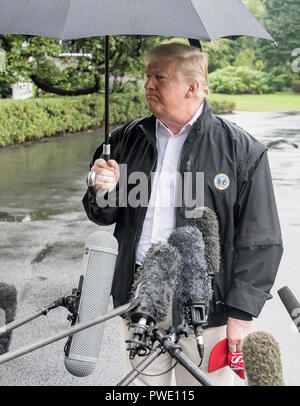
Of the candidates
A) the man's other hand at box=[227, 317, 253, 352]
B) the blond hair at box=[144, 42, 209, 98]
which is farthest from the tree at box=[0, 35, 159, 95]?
the man's other hand at box=[227, 317, 253, 352]

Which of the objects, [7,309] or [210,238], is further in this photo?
[7,309]

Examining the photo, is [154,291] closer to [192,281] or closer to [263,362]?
[192,281]

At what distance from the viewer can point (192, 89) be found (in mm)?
2830

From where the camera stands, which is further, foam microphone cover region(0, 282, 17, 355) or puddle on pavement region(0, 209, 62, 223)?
puddle on pavement region(0, 209, 62, 223)

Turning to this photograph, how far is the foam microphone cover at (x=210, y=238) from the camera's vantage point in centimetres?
207

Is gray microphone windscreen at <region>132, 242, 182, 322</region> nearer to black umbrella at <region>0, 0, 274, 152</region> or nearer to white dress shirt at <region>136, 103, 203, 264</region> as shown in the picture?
white dress shirt at <region>136, 103, 203, 264</region>

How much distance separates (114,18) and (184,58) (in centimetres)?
33

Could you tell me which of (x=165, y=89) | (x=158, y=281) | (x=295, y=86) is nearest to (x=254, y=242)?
(x=165, y=89)

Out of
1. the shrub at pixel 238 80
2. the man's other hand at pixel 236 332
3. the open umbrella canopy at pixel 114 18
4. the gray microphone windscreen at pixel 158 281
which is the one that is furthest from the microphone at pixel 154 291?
the shrub at pixel 238 80

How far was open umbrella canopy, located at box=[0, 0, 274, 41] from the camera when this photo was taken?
271 cm

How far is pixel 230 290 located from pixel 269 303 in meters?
3.68

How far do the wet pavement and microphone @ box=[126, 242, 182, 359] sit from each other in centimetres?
281

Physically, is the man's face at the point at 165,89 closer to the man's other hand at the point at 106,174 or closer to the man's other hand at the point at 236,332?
the man's other hand at the point at 106,174

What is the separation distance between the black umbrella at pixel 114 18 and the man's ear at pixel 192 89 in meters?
0.18
